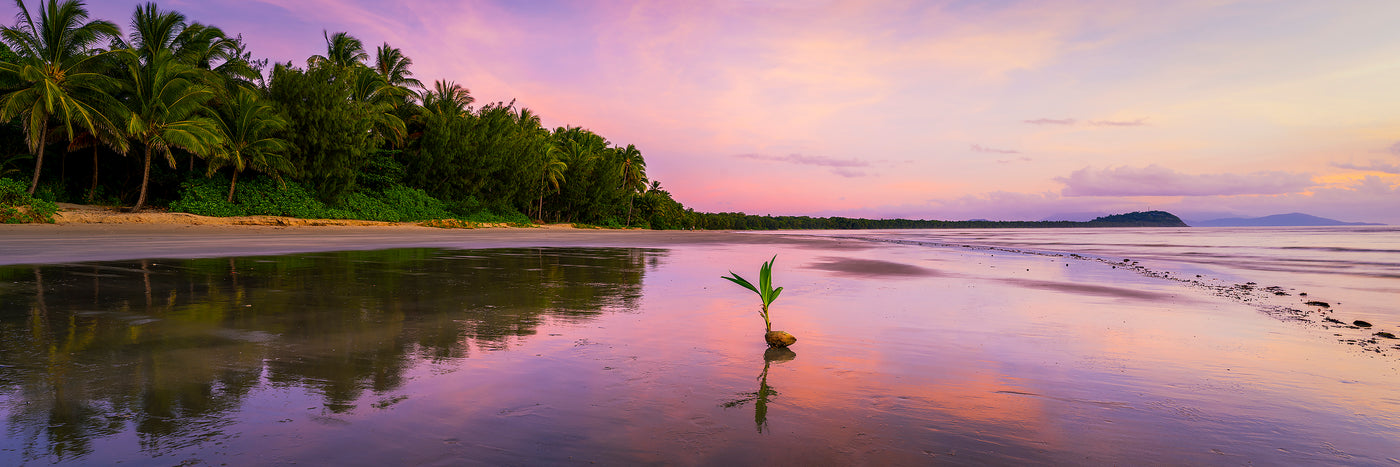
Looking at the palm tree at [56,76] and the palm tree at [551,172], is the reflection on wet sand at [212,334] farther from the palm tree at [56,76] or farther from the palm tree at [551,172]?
the palm tree at [551,172]

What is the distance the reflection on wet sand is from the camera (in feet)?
10.3

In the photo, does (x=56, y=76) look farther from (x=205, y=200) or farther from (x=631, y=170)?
(x=631, y=170)

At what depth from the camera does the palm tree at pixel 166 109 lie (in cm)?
2817

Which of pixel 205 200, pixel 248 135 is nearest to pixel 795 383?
pixel 248 135

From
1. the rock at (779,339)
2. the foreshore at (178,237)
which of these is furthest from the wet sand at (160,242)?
the rock at (779,339)

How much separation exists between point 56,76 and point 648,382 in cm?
3659

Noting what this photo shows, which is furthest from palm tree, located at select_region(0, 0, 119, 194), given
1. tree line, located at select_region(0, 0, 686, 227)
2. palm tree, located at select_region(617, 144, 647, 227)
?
palm tree, located at select_region(617, 144, 647, 227)

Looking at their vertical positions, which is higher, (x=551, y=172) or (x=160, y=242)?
(x=551, y=172)

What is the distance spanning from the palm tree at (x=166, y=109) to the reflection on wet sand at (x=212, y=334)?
865 inches

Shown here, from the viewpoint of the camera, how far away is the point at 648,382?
4.05 meters

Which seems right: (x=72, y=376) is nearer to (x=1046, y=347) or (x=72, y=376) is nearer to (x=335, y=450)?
(x=335, y=450)

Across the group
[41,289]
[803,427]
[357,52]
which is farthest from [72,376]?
[357,52]

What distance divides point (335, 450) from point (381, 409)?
0.63m

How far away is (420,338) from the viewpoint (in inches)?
213
